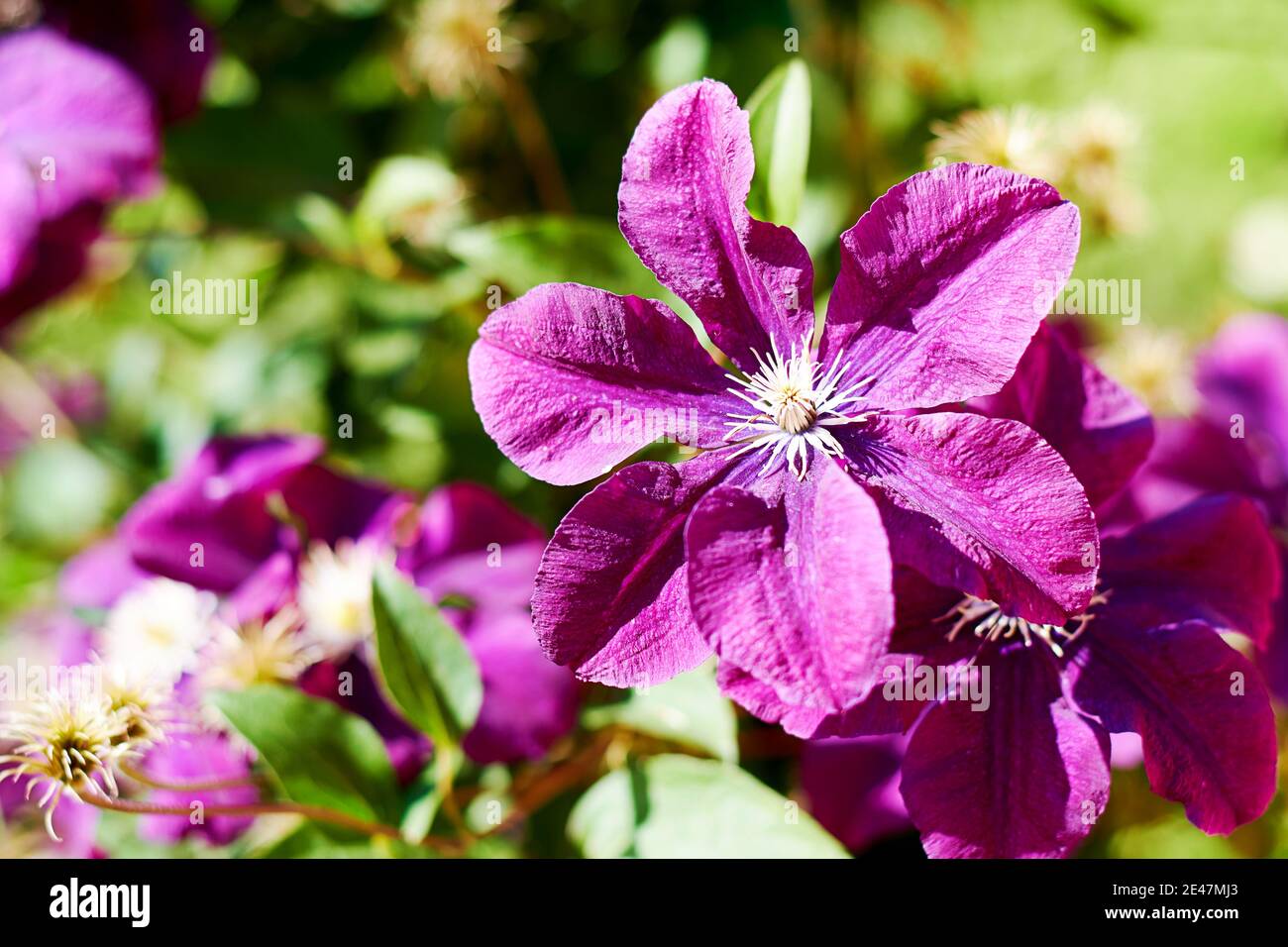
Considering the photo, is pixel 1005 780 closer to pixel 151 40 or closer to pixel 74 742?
pixel 74 742

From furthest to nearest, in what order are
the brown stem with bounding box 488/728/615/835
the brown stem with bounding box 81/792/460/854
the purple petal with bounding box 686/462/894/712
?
the brown stem with bounding box 488/728/615/835, the brown stem with bounding box 81/792/460/854, the purple petal with bounding box 686/462/894/712

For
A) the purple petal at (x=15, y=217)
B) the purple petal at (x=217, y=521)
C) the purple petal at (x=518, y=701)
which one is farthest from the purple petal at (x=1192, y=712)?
the purple petal at (x=15, y=217)

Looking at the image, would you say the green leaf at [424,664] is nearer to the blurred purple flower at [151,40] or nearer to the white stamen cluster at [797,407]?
the white stamen cluster at [797,407]

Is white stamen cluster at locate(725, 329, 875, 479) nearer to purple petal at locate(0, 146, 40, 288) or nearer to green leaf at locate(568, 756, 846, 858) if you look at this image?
green leaf at locate(568, 756, 846, 858)

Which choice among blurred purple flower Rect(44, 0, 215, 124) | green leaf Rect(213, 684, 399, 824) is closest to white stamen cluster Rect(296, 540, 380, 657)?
green leaf Rect(213, 684, 399, 824)

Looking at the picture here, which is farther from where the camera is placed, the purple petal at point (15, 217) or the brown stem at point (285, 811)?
the purple petal at point (15, 217)
